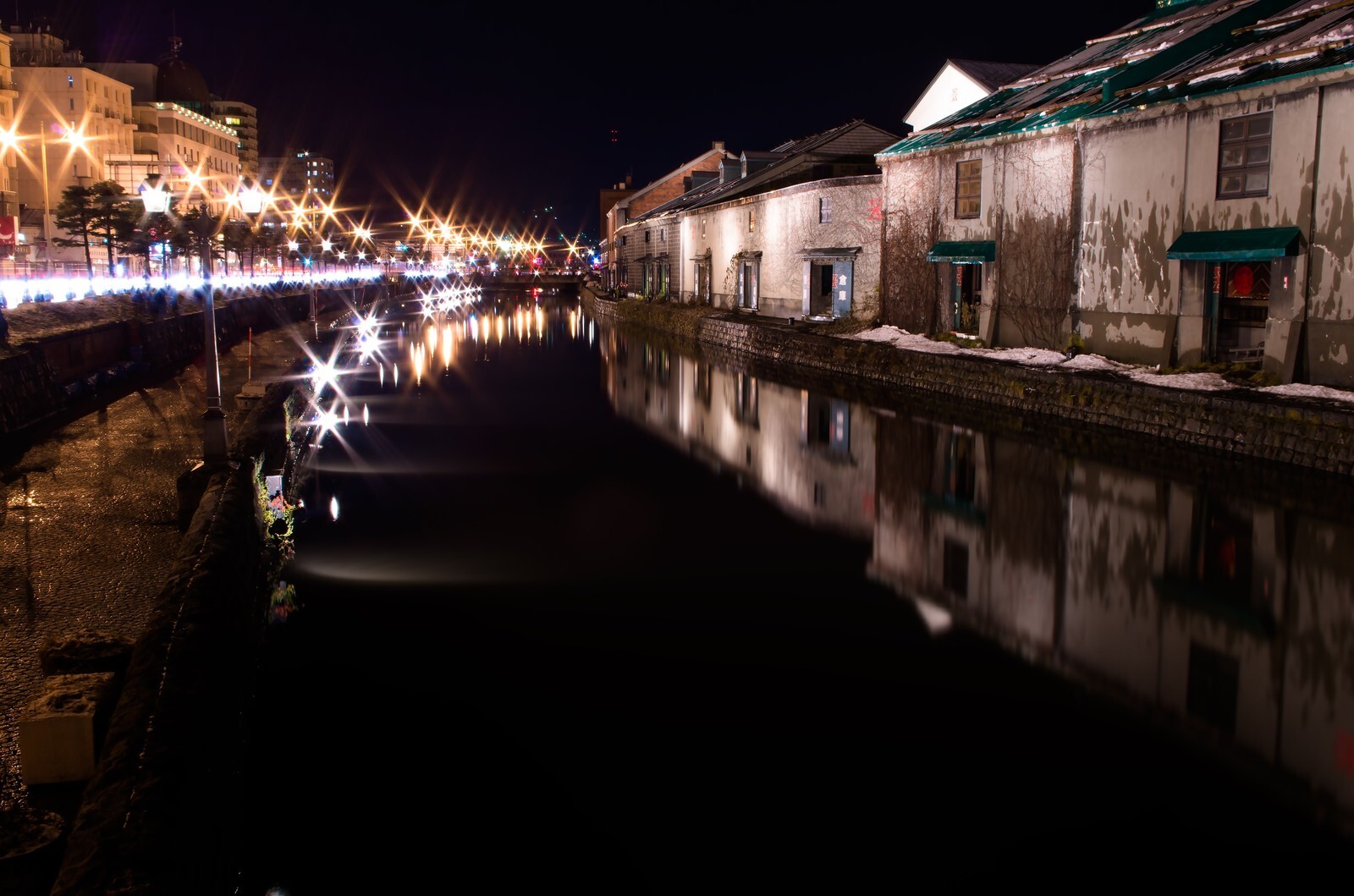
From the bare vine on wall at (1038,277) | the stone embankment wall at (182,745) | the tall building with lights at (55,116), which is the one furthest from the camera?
the tall building with lights at (55,116)

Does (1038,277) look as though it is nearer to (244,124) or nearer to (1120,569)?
(1120,569)

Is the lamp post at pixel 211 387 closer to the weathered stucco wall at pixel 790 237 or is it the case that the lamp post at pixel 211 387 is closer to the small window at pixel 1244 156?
the small window at pixel 1244 156

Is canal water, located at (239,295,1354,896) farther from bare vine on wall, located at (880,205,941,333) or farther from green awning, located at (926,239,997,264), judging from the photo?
bare vine on wall, located at (880,205,941,333)

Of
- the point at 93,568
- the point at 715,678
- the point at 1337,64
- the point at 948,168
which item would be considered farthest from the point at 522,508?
the point at 948,168

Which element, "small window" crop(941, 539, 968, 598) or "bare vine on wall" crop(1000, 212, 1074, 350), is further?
"bare vine on wall" crop(1000, 212, 1074, 350)

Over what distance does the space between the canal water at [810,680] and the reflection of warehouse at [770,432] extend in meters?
0.19

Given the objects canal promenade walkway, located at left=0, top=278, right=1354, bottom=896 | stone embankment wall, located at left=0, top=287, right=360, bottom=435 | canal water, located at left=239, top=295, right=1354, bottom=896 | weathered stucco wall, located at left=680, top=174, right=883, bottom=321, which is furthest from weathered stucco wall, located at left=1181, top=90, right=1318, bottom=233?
stone embankment wall, located at left=0, top=287, right=360, bottom=435

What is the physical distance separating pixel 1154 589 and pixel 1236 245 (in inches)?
450

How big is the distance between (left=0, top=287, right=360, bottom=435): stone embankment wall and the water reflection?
12090 millimetres

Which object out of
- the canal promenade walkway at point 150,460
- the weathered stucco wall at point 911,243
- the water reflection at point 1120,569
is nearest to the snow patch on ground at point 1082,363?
the canal promenade walkway at point 150,460

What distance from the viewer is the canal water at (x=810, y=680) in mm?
6117

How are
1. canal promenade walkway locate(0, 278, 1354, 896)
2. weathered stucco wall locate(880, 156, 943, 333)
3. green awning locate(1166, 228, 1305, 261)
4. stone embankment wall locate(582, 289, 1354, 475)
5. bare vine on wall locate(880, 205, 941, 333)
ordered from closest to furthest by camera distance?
canal promenade walkway locate(0, 278, 1354, 896) → stone embankment wall locate(582, 289, 1354, 475) → green awning locate(1166, 228, 1305, 261) → weathered stucco wall locate(880, 156, 943, 333) → bare vine on wall locate(880, 205, 941, 333)

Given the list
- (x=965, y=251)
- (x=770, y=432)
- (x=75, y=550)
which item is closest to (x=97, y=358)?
(x=770, y=432)

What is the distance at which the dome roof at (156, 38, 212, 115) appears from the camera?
112 m
